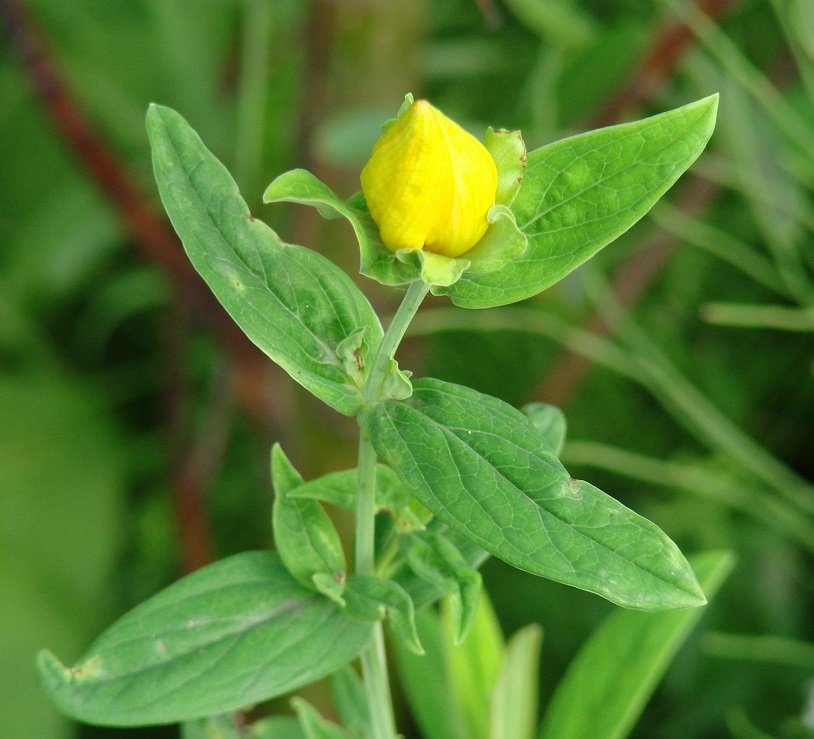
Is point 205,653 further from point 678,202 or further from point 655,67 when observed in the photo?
point 678,202

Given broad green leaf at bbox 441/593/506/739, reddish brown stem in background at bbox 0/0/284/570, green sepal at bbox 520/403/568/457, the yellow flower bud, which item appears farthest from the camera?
reddish brown stem in background at bbox 0/0/284/570

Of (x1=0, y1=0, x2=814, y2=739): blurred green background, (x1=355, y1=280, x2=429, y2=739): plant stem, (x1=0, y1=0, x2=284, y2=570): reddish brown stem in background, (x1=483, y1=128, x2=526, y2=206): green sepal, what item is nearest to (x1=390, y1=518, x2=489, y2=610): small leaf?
(x1=355, y1=280, x2=429, y2=739): plant stem

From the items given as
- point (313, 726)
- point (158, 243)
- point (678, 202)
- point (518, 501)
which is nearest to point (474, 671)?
point (313, 726)

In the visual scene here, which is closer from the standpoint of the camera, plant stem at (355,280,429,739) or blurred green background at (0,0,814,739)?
plant stem at (355,280,429,739)

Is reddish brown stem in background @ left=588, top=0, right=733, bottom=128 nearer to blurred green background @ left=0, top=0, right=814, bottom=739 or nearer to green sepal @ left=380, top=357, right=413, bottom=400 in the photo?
blurred green background @ left=0, top=0, right=814, bottom=739

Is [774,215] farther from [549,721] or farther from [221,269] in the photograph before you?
[221,269]

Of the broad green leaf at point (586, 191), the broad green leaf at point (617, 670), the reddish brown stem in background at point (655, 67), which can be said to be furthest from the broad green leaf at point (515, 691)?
the reddish brown stem in background at point (655, 67)
